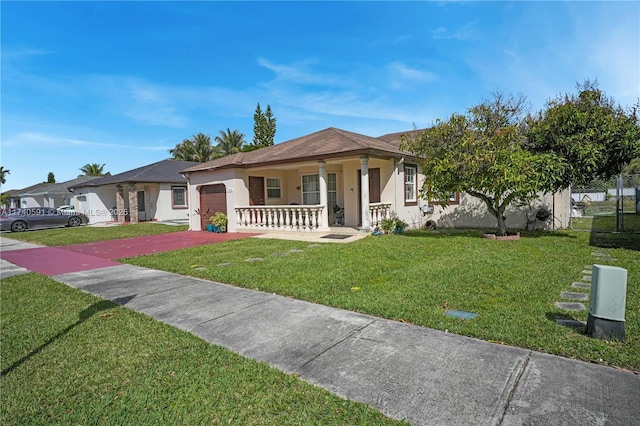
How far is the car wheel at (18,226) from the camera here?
20.5m

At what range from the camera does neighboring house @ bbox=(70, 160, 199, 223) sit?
2484 cm

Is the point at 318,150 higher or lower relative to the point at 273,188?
higher

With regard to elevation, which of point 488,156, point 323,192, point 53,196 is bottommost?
point 323,192

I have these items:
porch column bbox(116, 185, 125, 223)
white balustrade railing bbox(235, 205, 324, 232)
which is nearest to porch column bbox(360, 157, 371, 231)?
white balustrade railing bbox(235, 205, 324, 232)

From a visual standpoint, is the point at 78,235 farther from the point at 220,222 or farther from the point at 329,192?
the point at 329,192

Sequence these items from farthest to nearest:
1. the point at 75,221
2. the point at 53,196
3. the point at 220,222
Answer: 1. the point at 53,196
2. the point at 75,221
3. the point at 220,222

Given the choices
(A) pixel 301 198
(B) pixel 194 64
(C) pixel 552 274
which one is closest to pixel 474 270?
(C) pixel 552 274

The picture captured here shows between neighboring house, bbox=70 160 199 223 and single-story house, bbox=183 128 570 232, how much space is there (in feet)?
31.0

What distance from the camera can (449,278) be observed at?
19.6 feet

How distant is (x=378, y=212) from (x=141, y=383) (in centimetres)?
1062

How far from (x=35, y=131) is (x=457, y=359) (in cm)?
1896

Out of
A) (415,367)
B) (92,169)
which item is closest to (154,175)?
(415,367)

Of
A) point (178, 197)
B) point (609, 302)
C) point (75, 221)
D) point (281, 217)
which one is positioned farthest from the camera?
point (178, 197)

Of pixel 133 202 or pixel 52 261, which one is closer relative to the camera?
pixel 52 261
